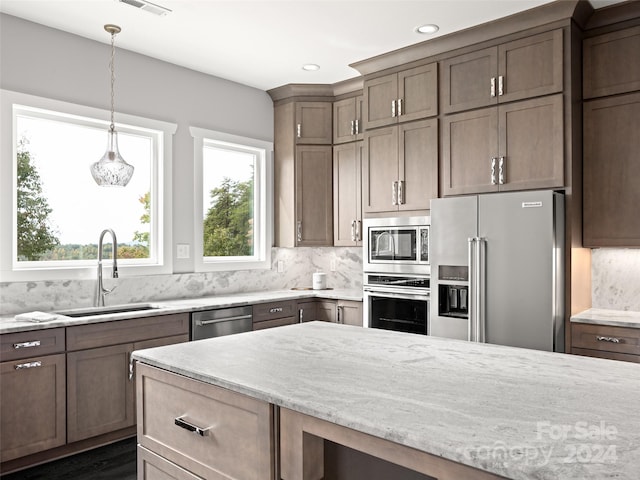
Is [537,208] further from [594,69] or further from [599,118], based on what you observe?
[594,69]

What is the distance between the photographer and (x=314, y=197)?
4.87 m

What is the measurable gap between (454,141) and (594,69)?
1.02 m

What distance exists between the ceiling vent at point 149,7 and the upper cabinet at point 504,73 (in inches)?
82.1

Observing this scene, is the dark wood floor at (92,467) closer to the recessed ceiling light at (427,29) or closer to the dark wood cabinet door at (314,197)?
the dark wood cabinet door at (314,197)

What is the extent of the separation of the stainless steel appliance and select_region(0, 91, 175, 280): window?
1747 mm

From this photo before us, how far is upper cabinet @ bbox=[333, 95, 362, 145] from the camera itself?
4670 mm

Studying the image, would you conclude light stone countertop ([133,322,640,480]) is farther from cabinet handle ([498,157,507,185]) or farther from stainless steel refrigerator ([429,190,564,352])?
cabinet handle ([498,157,507,185])

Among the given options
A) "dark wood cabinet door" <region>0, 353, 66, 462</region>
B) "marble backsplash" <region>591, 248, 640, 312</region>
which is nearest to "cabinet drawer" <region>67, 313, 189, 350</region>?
"dark wood cabinet door" <region>0, 353, 66, 462</region>

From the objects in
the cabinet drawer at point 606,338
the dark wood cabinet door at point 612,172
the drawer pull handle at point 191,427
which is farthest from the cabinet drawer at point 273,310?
the drawer pull handle at point 191,427

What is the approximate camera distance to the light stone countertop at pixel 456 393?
3.08ft

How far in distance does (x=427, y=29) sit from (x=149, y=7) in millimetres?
1944

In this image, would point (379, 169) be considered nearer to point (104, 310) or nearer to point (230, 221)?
point (230, 221)

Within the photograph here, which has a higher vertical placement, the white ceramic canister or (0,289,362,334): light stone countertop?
the white ceramic canister

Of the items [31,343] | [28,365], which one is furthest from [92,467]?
[31,343]
